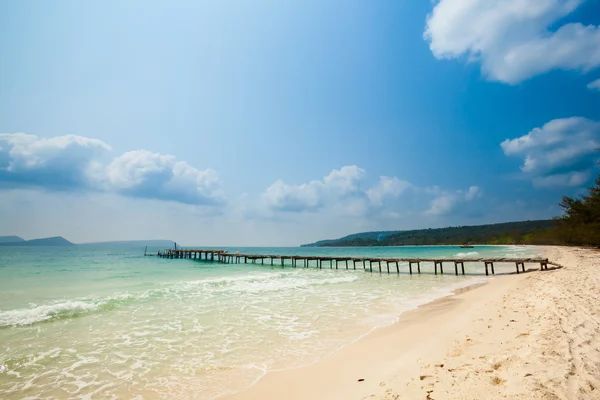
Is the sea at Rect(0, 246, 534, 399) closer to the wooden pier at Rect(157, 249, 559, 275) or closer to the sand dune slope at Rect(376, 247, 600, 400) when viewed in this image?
the sand dune slope at Rect(376, 247, 600, 400)

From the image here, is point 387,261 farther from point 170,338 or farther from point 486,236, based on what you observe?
point 486,236

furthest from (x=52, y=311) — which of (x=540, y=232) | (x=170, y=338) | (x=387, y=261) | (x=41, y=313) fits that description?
(x=540, y=232)

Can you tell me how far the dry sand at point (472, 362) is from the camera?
146 inches

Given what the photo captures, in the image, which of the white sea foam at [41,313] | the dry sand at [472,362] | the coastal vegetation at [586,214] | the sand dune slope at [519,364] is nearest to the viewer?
the sand dune slope at [519,364]

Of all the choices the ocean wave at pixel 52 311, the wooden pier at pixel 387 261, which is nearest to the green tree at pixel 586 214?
the wooden pier at pixel 387 261

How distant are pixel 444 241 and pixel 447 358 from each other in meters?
174

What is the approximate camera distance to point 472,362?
4910mm

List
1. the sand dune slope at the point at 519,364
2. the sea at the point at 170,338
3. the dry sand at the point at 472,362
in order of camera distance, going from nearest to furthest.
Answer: the sand dune slope at the point at 519,364 → the dry sand at the point at 472,362 → the sea at the point at 170,338

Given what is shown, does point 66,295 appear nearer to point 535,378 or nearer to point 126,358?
point 126,358

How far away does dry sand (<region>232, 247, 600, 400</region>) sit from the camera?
3.70 metres

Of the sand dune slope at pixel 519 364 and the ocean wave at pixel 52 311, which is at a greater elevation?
the sand dune slope at pixel 519 364

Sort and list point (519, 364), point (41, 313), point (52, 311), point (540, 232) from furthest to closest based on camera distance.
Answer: point (540, 232) < point (52, 311) < point (41, 313) < point (519, 364)

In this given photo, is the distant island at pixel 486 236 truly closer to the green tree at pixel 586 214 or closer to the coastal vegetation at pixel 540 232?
the coastal vegetation at pixel 540 232

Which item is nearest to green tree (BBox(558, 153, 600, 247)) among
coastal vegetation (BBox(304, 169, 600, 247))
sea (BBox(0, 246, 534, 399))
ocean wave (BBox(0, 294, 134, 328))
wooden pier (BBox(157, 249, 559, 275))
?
coastal vegetation (BBox(304, 169, 600, 247))
